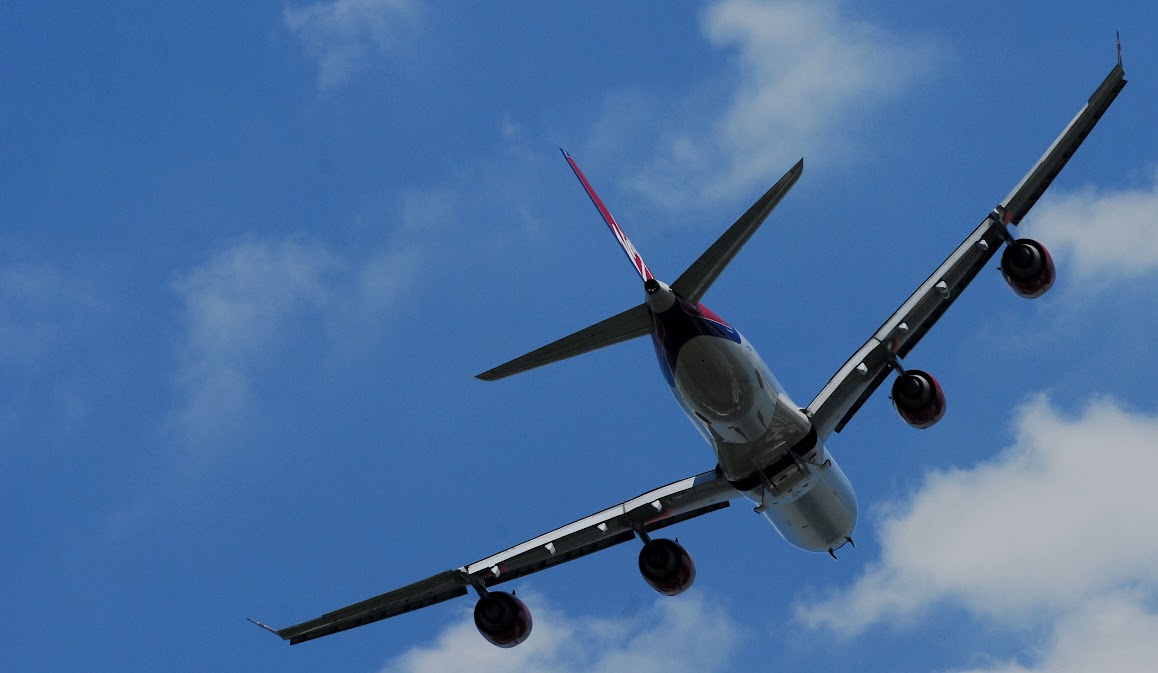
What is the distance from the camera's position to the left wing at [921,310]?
38375 mm

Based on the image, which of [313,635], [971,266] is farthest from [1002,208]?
[313,635]

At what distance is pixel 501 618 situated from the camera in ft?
132

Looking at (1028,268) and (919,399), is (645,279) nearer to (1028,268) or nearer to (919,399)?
(919,399)

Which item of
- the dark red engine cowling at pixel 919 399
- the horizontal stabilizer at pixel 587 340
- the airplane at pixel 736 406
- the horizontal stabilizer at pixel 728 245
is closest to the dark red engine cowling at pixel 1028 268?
the airplane at pixel 736 406

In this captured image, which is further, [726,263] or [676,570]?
[676,570]

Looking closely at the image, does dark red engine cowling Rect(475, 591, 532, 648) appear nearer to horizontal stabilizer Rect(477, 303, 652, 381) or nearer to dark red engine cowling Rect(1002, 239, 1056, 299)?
horizontal stabilizer Rect(477, 303, 652, 381)

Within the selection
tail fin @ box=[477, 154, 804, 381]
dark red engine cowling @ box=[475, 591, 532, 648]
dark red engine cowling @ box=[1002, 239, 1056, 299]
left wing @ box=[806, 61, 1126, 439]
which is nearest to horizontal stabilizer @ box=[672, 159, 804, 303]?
tail fin @ box=[477, 154, 804, 381]

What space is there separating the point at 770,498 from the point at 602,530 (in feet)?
14.9

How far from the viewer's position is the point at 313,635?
4072cm

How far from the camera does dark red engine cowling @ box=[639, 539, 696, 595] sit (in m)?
39.8

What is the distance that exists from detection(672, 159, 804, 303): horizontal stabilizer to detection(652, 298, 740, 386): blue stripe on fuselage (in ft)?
1.21

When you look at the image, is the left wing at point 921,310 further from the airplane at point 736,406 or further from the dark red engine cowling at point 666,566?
the dark red engine cowling at point 666,566

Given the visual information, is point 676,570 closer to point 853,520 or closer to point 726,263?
point 853,520

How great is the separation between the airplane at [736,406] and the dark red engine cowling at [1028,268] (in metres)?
0.03
